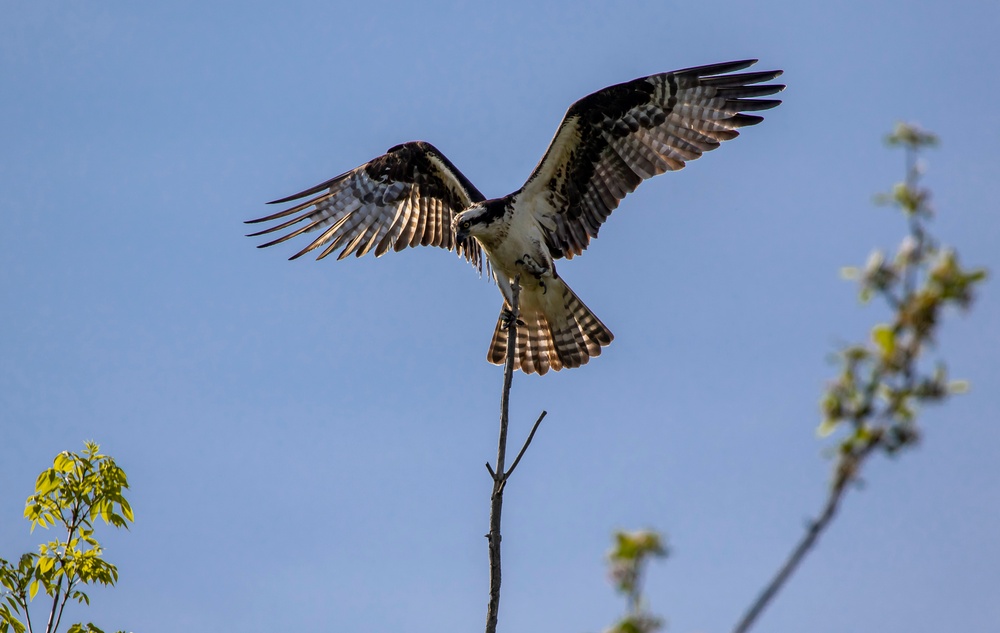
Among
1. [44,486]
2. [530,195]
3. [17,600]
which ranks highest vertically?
[530,195]

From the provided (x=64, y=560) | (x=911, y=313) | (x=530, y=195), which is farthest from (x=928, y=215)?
(x=530, y=195)

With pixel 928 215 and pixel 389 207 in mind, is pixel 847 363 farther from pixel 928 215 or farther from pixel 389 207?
pixel 389 207

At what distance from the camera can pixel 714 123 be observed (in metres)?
10.1

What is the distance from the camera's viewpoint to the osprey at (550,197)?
10.0 m

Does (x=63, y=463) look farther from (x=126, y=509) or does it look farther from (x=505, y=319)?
(x=505, y=319)

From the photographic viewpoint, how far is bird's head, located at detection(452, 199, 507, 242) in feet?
32.5

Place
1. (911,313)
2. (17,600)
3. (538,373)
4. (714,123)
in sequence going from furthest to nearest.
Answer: (538,373)
(714,123)
(17,600)
(911,313)

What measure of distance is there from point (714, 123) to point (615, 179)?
3.25ft

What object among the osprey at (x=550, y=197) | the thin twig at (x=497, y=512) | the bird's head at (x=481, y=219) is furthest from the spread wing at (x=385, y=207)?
the thin twig at (x=497, y=512)

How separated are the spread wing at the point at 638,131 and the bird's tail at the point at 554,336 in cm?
91

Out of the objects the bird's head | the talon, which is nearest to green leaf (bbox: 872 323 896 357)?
the talon

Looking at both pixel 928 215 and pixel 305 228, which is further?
pixel 305 228

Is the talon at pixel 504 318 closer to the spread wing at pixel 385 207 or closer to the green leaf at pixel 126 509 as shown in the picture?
the spread wing at pixel 385 207

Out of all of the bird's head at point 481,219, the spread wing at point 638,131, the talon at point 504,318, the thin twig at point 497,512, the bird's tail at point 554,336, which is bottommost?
the thin twig at point 497,512
